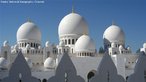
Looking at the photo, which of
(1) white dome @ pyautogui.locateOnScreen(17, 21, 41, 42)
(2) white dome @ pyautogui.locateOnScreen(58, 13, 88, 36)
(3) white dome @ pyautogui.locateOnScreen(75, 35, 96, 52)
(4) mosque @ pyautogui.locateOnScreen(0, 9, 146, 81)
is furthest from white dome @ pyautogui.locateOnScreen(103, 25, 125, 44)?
(1) white dome @ pyautogui.locateOnScreen(17, 21, 41, 42)

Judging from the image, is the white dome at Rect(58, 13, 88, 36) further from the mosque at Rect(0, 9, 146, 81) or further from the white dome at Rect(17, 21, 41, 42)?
the white dome at Rect(17, 21, 41, 42)

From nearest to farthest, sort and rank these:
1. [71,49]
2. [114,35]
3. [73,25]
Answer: [71,49]
[73,25]
[114,35]

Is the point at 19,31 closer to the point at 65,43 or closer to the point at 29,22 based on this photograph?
the point at 29,22

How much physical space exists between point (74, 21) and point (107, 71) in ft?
114

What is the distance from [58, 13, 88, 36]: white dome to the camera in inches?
1689

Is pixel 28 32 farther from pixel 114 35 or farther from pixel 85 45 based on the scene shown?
pixel 114 35

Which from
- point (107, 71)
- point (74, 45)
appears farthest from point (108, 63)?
point (74, 45)

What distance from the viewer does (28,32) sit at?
4484 centimetres

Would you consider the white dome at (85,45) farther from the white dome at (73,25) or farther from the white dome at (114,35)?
the white dome at (114,35)

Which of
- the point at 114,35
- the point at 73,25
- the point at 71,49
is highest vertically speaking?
the point at 73,25

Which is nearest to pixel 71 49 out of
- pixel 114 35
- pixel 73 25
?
pixel 73 25

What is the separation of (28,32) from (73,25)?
25.8ft

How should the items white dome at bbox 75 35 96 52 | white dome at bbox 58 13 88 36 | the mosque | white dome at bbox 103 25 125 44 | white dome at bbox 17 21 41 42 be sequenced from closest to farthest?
the mosque → white dome at bbox 75 35 96 52 → white dome at bbox 58 13 88 36 → white dome at bbox 17 21 41 42 → white dome at bbox 103 25 125 44

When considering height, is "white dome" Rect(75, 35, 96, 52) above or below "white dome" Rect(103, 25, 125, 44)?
below
